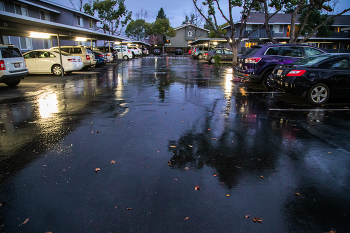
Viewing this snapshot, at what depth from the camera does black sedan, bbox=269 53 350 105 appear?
8086mm

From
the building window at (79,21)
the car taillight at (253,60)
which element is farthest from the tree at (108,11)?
the car taillight at (253,60)

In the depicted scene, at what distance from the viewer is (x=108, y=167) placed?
162 inches

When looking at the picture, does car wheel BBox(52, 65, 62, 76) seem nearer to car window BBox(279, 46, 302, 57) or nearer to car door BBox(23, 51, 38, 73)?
car door BBox(23, 51, 38, 73)

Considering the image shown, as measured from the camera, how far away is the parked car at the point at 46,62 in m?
17.4

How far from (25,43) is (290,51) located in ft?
78.4

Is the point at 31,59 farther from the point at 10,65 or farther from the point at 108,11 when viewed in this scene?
the point at 108,11

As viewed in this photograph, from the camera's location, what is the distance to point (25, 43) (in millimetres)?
24891

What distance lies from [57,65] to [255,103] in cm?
1405

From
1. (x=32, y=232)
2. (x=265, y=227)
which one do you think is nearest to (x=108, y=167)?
(x=32, y=232)

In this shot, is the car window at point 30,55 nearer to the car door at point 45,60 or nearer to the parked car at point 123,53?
the car door at point 45,60

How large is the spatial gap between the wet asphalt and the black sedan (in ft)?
2.19

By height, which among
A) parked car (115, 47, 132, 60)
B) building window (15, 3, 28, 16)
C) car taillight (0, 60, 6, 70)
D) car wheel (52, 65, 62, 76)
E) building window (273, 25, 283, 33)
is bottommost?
car wheel (52, 65, 62, 76)

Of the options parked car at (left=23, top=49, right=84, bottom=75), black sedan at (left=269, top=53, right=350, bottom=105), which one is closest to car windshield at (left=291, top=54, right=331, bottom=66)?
black sedan at (left=269, top=53, right=350, bottom=105)

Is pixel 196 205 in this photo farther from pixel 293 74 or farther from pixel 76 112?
pixel 293 74
